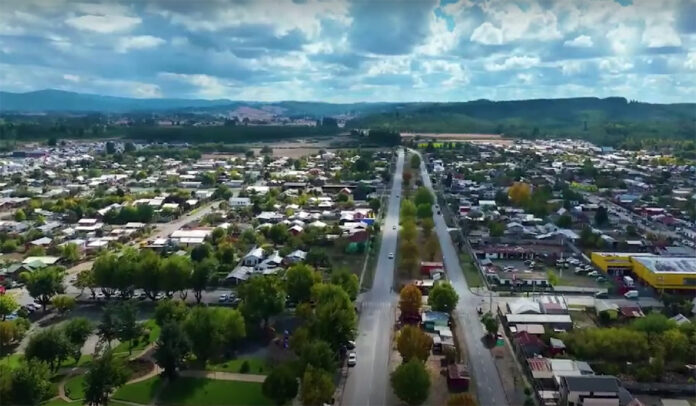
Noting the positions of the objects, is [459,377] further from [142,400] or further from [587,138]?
[587,138]

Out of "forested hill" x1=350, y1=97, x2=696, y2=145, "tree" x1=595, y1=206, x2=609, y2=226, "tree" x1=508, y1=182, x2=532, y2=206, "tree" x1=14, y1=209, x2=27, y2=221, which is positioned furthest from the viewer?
"forested hill" x1=350, y1=97, x2=696, y2=145

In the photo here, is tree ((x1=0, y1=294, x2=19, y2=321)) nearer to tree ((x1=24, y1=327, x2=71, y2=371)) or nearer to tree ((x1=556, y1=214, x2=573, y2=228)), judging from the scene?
tree ((x1=24, y1=327, x2=71, y2=371))

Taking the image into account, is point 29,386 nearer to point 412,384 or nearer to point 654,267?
point 412,384

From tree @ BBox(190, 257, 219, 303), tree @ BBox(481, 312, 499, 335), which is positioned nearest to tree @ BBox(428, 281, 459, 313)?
tree @ BBox(481, 312, 499, 335)

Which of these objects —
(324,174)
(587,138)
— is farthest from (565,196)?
(587,138)

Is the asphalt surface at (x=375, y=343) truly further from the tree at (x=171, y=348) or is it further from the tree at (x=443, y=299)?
the tree at (x=171, y=348)

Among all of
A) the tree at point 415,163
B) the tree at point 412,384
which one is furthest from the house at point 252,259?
the tree at point 415,163

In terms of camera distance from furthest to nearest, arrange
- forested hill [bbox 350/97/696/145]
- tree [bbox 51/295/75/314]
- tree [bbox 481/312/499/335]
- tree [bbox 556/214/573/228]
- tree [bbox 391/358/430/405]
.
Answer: forested hill [bbox 350/97/696/145] → tree [bbox 556/214/573/228] → tree [bbox 51/295/75/314] → tree [bbox 481/312/499/335] → tree [bbox 391/358/430/405]
